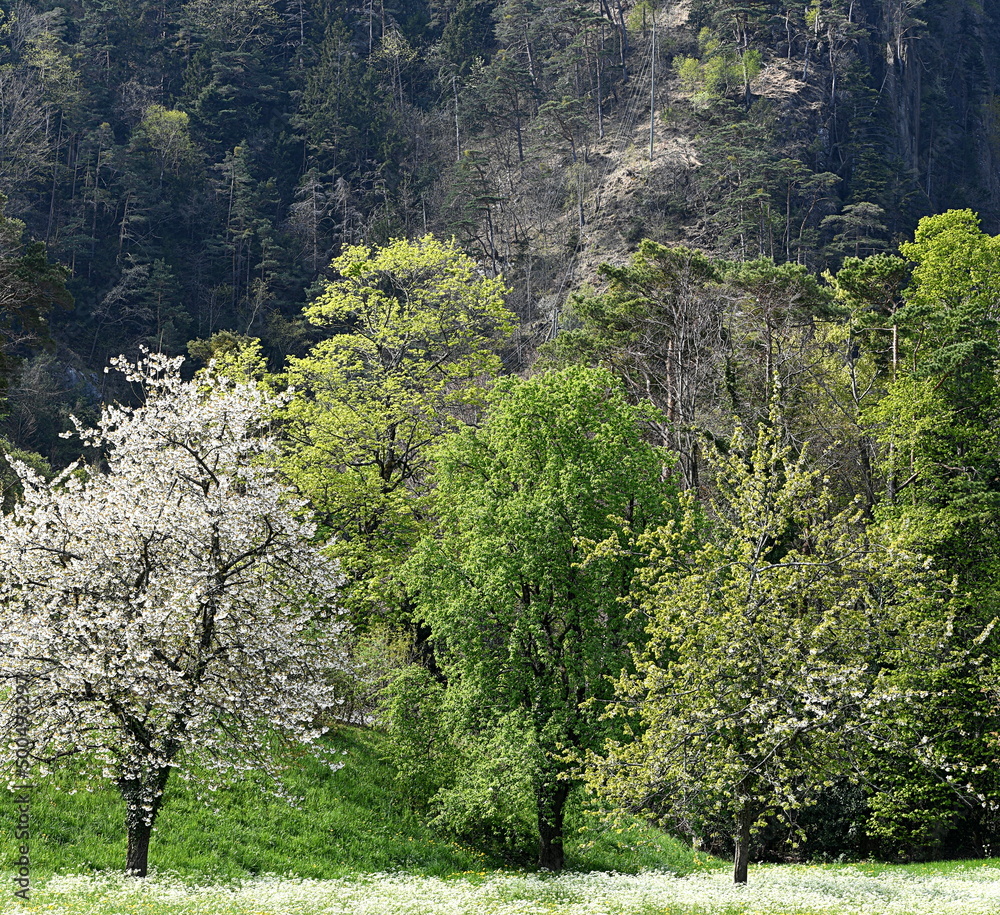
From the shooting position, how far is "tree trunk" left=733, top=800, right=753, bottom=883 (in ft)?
56.2

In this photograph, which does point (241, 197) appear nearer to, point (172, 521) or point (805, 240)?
point (805, 240)

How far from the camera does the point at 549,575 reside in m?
20.7

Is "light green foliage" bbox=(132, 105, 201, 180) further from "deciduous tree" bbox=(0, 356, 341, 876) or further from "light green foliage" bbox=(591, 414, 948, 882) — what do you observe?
"light green foliage" bbox=(591, 414, 948, 882)

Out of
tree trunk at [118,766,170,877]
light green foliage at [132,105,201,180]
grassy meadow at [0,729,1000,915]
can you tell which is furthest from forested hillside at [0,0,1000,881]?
grassy meadow at [0,729,1000,915]

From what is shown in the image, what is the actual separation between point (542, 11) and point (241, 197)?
129 ft

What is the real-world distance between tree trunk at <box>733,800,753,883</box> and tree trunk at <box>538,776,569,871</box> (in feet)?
13.8

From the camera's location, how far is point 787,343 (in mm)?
39719

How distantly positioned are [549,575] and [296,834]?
25.9ft

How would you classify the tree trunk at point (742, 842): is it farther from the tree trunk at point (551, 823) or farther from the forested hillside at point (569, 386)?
the tree trunk at point (551, 823)

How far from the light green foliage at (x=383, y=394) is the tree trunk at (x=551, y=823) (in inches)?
306

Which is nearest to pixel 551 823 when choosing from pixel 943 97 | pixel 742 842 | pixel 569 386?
pixel 742 842

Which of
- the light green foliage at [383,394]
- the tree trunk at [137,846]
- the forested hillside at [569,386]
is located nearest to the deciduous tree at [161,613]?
the tree trunk at [137,846]

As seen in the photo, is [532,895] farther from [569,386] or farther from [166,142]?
[166,142]

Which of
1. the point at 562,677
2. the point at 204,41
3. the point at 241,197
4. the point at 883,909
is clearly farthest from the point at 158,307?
the point at 883,909
